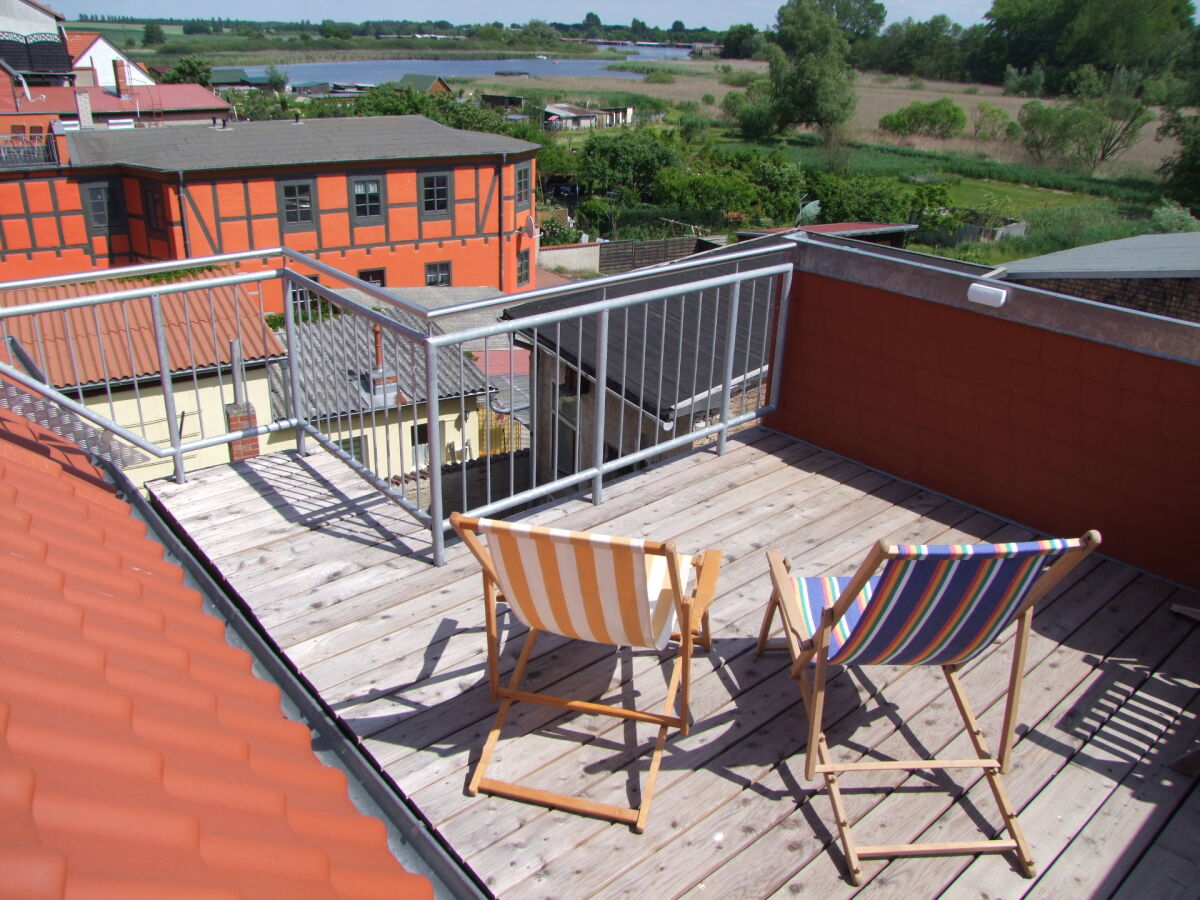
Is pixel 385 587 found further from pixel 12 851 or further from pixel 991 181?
pixel 991 181

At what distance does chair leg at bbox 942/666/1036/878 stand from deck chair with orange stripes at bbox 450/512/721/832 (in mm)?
798

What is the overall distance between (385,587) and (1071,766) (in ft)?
7.75

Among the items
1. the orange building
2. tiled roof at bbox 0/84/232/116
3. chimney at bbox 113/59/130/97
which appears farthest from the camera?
chimney at bbox 113/59/130/97

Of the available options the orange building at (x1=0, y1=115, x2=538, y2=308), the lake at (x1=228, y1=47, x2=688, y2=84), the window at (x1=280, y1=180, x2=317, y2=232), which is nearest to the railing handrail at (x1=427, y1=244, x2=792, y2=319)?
the orange building at (x1=0, y1=115, x2=538, y2=308)

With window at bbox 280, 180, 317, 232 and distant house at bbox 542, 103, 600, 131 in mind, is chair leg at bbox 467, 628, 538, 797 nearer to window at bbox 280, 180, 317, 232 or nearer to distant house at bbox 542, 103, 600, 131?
window at bbox 280, 180, 317, 232

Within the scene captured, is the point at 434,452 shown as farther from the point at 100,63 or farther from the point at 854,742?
the point at 100,63

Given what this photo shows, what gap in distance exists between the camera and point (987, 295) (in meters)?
3.73

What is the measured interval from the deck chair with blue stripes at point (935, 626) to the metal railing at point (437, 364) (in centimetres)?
147

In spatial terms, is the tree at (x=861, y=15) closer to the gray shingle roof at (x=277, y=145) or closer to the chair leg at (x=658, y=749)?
the gray shingle roof at (x=277, y=145)

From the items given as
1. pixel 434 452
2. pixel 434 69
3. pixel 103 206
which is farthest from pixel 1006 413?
pixel 434 69

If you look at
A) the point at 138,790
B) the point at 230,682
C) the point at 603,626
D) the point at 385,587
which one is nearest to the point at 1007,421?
the point at 603,626

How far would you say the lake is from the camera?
109m

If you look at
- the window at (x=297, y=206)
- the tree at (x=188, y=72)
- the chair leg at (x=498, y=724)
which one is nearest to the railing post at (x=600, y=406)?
the chair leg at (x=498, y=724)

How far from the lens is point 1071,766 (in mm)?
2617
